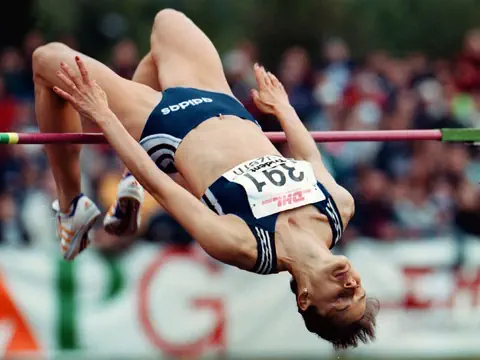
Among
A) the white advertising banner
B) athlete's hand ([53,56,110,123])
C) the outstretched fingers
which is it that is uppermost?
the outstretched fingers

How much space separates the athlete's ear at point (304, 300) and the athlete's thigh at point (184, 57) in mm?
1440

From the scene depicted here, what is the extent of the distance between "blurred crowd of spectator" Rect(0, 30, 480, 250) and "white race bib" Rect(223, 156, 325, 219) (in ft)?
15.5

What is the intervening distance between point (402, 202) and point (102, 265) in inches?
122

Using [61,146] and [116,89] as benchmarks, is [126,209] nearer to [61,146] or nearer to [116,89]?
[61,146]

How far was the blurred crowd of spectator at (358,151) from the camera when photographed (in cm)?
1152

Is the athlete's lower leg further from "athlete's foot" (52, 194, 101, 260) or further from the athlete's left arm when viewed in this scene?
the athlete's left arm

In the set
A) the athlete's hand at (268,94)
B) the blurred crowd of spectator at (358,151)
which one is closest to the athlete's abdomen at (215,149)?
the athlete's hand at (268,94)

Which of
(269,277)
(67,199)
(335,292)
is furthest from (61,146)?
(269,277)

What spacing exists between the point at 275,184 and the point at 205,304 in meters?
4.95

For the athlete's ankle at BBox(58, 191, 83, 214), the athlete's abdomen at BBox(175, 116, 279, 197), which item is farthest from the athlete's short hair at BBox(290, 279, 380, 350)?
the athlete's ankle at BBox(58, 191, 83, 214)

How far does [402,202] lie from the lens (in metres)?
12.2

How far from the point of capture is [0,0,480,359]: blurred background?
36.0 ft

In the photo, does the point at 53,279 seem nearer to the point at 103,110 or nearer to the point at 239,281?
the point at 239,281

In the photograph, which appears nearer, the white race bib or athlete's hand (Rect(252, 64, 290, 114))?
the white race bib
